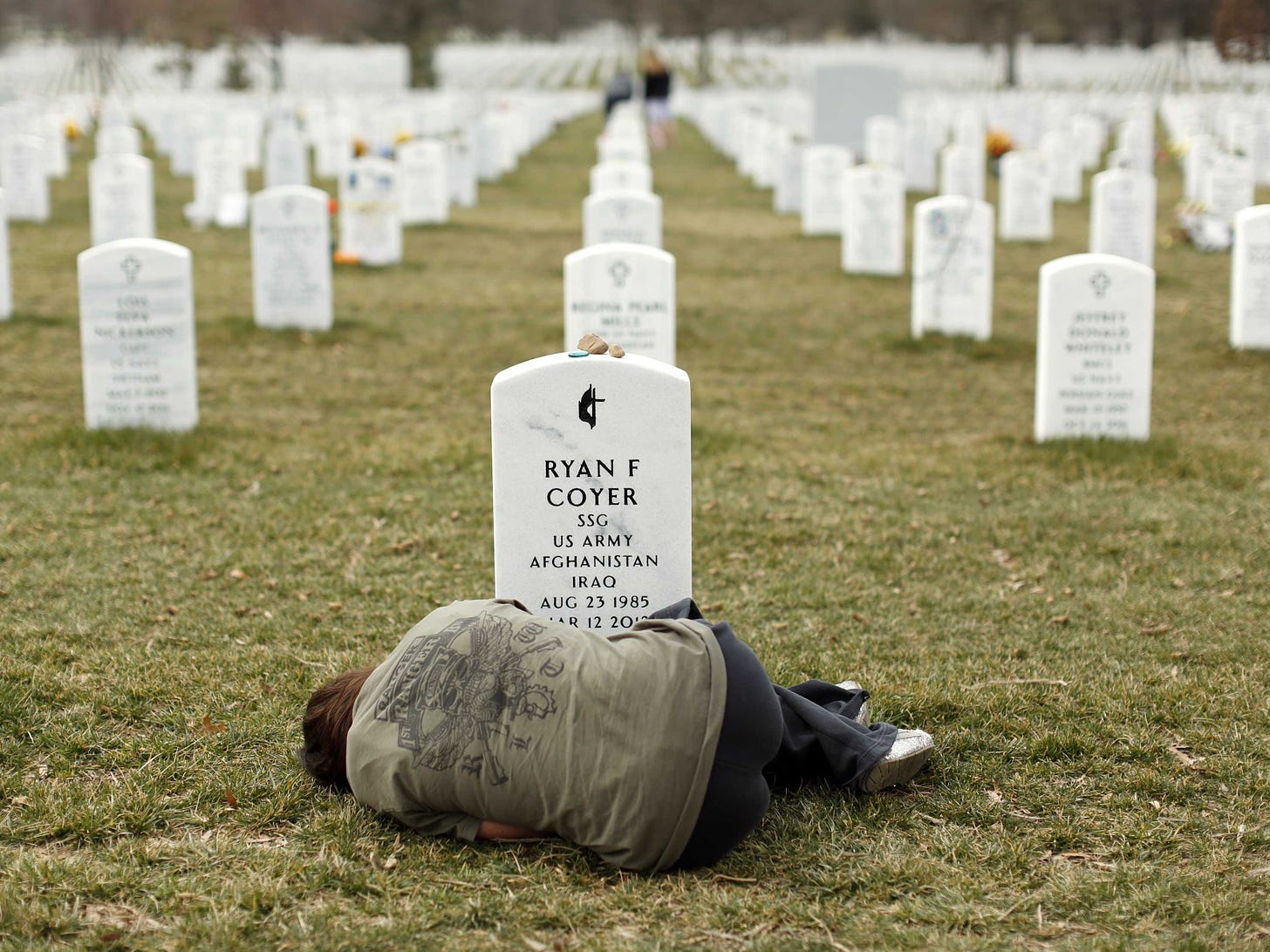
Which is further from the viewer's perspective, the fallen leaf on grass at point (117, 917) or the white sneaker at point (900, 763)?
the white sneaker at point (900, 763)

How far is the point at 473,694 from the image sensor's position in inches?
146

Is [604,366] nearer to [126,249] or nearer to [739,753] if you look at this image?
[739,753]

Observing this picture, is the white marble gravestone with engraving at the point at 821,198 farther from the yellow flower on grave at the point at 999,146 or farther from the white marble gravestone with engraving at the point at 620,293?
the white marble gravestone with engraving at the point at 620,293

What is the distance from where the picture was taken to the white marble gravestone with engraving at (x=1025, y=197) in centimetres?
1791

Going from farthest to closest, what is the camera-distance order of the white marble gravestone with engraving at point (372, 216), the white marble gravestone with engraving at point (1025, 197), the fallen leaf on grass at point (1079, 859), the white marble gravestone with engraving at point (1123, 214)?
the white marble gravestone with engraving at point (1025, 197) → the white marble gravestone with engraving at point (372, 216) → the white marble gravestone with engraving at point (1123, 214) → the fallen leaf on grass at point (1079, 859)

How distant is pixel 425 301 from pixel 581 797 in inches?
410

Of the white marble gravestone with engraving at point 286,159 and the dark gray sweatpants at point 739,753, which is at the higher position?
the white marble gravestone with engraving at point 286,159

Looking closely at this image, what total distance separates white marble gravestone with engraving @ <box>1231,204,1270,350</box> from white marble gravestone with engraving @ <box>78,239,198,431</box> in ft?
23.5

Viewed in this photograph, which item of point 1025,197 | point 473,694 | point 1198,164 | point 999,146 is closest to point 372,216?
point 1025,197

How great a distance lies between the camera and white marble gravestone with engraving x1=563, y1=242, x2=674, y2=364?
7859 millimetres

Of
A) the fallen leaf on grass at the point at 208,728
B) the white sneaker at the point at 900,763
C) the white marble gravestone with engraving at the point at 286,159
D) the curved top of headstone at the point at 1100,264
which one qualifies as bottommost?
the fallen leaf on grass at the point at 208,728

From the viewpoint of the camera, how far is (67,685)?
16.4 feet

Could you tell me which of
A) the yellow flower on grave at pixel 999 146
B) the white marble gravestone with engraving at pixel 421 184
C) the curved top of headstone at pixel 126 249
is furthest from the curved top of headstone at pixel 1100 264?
the yellow flower on grave at pixel 999 146

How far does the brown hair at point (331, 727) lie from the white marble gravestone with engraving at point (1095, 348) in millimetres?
4963
